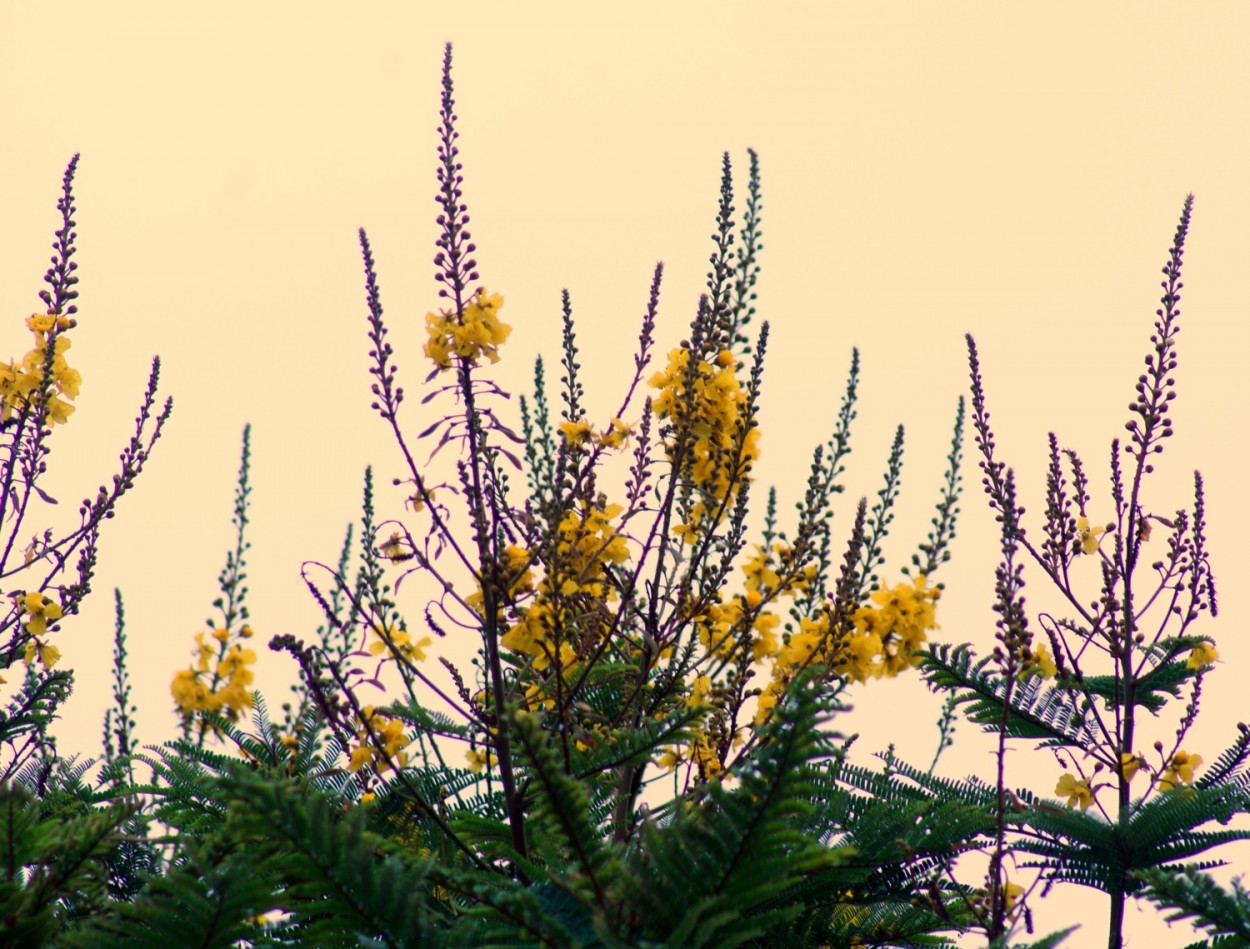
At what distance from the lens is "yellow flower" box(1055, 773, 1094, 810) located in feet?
13.2

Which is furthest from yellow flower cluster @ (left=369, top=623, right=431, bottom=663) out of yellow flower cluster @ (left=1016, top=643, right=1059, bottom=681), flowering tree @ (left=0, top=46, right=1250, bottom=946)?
yellow flower cluster @ (left=1016, top=643, right=1059, bottom=681)

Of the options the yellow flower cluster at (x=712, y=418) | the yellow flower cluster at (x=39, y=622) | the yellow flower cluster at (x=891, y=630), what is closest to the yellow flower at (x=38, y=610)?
the yellow flower cluster at (x=39, y=622)

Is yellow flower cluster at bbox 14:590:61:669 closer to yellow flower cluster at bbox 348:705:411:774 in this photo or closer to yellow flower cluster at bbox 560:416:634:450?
yellow flower cluster at bbox 348:705:411:774

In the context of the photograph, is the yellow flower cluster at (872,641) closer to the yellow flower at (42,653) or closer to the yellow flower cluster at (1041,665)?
the yellow flower cluster at (1041,665)

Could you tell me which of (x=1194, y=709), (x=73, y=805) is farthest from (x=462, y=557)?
(x=1194, y=709)

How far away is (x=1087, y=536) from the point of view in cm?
446

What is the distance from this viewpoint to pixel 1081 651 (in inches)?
166

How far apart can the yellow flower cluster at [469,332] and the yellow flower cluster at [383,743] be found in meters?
0.88

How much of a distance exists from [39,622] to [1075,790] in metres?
3.38

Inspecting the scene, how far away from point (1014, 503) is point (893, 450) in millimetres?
761

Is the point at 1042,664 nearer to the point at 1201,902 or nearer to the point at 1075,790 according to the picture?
the point at 1075,790

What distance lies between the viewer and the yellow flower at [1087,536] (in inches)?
175

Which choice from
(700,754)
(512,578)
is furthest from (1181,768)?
(512,578)

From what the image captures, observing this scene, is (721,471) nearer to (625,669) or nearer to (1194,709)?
(625,669)
